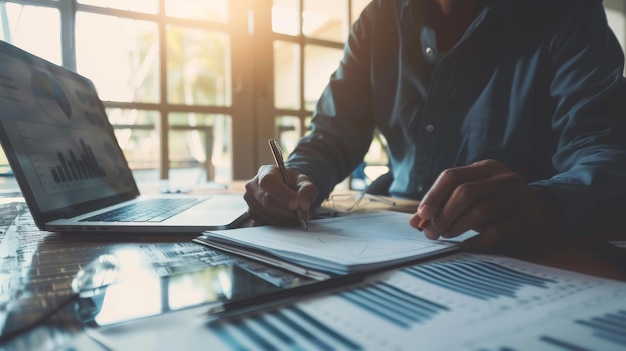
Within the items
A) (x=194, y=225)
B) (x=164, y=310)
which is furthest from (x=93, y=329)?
(x=194, y=225)

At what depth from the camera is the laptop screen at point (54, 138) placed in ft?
1.81

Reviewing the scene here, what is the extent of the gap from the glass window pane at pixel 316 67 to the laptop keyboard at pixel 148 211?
1150 millimetres

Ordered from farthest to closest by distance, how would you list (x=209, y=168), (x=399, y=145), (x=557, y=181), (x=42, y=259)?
(x=209, y=168), (x=399, y=145), (x=557, y=181), (x=42, y=259)

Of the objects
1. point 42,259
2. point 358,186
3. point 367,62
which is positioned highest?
point 367,62

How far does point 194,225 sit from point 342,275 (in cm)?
28

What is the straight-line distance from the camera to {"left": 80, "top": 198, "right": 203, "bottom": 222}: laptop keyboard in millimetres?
589

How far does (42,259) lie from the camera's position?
0.42m

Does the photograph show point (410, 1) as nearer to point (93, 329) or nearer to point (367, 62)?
point (367, 62)

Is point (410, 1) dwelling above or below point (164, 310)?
above

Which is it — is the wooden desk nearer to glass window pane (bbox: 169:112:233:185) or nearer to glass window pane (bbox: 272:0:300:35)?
glass window pane (bbox: 169:112:233:185)

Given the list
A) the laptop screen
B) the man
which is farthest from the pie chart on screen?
the man

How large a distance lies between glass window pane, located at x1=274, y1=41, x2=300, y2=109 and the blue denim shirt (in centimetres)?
67

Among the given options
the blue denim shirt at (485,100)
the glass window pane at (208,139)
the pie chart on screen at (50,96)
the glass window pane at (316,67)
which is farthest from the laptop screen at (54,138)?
the glass window pane at (316,67)

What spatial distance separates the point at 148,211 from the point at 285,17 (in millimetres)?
1317
